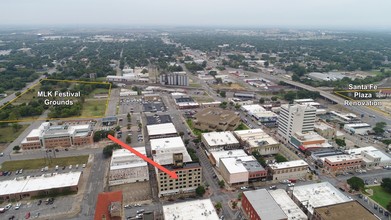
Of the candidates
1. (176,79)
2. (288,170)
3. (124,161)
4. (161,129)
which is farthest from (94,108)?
(288,170)

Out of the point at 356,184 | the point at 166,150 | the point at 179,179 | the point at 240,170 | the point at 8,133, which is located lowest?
the point at 8,133

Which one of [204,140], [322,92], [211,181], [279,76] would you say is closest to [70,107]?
[204,140]

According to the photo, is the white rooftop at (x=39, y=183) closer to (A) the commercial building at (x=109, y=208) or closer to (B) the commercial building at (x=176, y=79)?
(A) the commercial building at (x=109, y=208)

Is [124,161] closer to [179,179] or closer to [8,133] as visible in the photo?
[179,179]

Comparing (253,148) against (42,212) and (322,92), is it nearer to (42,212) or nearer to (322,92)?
(42,212)

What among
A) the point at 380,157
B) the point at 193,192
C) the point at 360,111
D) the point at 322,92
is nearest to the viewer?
the point at 193,192

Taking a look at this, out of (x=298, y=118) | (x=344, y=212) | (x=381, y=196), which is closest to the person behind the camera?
(x=344, y=212)
